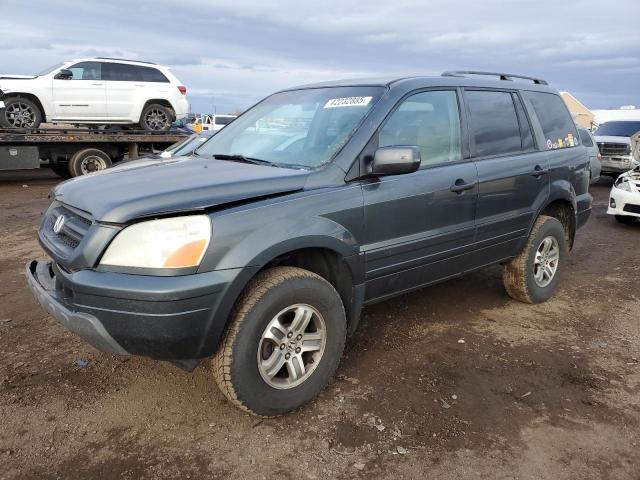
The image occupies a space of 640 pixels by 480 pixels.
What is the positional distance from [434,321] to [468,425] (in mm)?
1488

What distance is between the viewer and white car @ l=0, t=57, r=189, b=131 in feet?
38.0

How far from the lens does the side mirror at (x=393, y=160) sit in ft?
9.72

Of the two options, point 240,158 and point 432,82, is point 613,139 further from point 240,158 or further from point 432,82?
point 240,158

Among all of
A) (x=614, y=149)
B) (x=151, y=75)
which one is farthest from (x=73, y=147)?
(x=614, y=149)

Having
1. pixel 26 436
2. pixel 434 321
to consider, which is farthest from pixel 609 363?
pixel 26 436

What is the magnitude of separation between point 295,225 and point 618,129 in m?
15.2

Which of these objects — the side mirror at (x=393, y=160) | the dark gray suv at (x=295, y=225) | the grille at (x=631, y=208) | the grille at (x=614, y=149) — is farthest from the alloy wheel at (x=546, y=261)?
the grille at (x=614, y=149)

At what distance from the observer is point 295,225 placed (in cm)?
272

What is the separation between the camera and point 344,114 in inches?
133

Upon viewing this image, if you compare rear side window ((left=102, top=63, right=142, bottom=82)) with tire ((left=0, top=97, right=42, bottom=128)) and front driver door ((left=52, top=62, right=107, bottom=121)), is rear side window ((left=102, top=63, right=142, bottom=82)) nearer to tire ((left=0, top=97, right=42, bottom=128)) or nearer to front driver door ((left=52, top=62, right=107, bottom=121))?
front driver door ((left=52, top=62, right=107, bottom=121))

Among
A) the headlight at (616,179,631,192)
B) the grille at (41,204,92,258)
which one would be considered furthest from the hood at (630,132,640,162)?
the grille at (41,204,92,258)

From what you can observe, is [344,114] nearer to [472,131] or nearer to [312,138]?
[312,138]

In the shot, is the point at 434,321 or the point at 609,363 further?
the point at 434,321

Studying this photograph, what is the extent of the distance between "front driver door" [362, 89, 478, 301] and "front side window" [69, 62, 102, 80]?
10.8 meters
